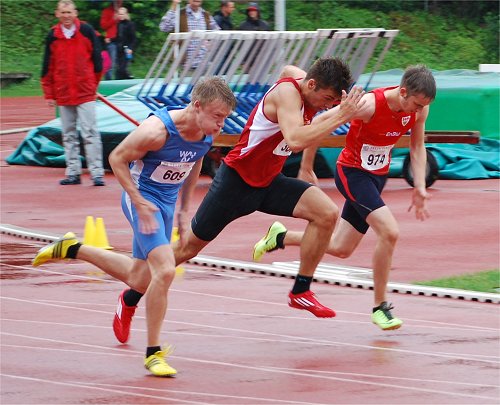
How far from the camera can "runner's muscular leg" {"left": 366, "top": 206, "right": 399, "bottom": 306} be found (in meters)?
7.86

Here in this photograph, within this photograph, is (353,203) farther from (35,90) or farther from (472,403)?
(35,90)

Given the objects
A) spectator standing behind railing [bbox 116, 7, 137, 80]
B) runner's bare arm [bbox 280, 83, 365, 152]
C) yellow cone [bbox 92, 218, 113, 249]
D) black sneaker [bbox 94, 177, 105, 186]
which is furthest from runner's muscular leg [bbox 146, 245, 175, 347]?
spectator standing behind railing [bbox 116, 7, 137, 80]

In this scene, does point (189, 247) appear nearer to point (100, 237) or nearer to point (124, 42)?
point (100, 237)

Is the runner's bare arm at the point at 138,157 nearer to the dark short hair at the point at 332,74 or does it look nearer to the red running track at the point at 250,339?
the red running track at the point at 250,339

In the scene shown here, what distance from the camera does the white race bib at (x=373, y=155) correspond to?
322 inches

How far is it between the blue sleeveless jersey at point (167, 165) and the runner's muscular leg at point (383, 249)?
1.36 metres

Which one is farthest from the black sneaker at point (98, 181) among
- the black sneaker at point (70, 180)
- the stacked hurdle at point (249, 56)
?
the stacked hurdle at point (249, 56)

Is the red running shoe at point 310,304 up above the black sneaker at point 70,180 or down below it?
above

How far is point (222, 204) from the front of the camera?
8023 mm

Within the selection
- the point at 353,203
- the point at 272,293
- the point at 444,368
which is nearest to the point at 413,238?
the point at 272,293

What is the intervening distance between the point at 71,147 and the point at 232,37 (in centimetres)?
242

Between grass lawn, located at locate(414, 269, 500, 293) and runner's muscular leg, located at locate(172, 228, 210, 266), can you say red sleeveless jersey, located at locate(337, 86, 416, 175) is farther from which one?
grass lawn, located at locate(414, 269, 500, 293)

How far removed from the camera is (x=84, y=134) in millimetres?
15273

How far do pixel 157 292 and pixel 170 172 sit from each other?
744mm
